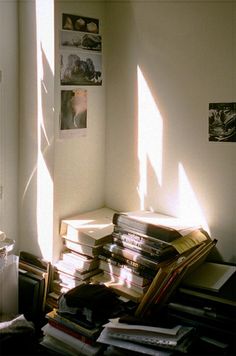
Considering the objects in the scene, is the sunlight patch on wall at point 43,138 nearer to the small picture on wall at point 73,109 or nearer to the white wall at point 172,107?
the small picture on wall at point 73,109

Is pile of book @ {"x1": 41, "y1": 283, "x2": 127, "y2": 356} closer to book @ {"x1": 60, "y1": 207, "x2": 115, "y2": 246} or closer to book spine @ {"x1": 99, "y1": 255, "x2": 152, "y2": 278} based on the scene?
book spine @ {"x1": 99, "y1": 255, "x2": 152, "y2": 278}

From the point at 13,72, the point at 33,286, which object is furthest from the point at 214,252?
the point at 13,72

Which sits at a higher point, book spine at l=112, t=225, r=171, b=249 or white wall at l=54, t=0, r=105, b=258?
white wall at l=54, t=0, r=105, b=258

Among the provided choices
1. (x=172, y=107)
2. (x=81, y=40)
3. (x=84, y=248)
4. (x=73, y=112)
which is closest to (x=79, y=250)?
(x=84, y=248)

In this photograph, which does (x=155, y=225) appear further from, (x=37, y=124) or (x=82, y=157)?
(x=37, y=124)

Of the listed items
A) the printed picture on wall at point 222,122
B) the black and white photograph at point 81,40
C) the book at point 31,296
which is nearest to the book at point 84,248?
the book at point 31,296

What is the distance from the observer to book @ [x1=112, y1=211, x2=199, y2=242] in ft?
6.15

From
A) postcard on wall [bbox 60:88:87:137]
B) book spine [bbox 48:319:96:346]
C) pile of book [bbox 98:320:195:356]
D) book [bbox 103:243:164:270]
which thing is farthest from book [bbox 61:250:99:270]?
postcard on wall [bbox 60:88:87:137]

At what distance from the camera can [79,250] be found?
2.14m

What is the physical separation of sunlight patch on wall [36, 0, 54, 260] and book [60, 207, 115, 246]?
0.31ft

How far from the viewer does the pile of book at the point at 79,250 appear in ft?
6.84

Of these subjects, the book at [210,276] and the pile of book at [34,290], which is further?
the pile of book at [34,290]

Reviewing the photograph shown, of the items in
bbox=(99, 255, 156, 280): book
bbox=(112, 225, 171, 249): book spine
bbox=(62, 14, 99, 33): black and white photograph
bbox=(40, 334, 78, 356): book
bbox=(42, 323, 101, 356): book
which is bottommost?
bbox=(40, 334, 78, 356): book

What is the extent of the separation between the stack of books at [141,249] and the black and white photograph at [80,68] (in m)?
0.71
